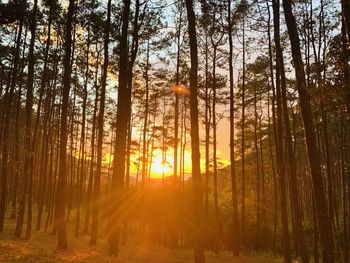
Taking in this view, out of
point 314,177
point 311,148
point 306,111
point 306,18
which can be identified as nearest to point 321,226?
point 314,177

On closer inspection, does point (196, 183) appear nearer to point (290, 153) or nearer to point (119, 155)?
point (119, 155)

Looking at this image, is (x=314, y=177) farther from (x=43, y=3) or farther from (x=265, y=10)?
(x=43, y=3)

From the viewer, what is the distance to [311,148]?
984 centimetres

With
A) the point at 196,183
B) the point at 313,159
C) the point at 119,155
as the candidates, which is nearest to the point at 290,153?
the point at 313,159

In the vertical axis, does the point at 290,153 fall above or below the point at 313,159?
above

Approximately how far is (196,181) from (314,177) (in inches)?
136

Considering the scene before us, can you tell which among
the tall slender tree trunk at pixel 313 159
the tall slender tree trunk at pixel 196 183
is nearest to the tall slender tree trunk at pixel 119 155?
the tall slender tree trunk at pixel 196 183

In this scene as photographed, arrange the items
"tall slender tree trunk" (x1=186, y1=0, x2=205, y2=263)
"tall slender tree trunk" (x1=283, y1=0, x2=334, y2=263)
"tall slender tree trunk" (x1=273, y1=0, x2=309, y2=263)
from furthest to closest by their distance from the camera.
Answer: "tall slender tree trunk" (x1=273, y1=0, x2=309, y2=263) < "tall slender tree trunk" (x1=186, y1=0, x2=205, y2=263) < "tall slender tree trunk" (x1=283, y1=0, x2=334, y2=263)

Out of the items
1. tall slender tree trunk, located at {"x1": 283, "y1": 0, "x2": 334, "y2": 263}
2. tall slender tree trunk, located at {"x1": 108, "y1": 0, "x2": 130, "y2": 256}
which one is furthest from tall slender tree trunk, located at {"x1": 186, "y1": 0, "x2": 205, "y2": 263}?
tall slender tree trunk, located at {"x1": 108, "y1": 0, "x2": 130, "y2": 256}

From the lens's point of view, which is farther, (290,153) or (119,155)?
(290,153)

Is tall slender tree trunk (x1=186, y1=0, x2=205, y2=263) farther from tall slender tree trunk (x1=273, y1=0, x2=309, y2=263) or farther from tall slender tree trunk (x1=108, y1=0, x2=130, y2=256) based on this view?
tall slender tree trunk (x1=273, y1=0, x2=309, y2=263)

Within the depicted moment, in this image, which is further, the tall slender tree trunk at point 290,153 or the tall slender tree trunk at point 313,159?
the tall slender tree trunk at point 290,153

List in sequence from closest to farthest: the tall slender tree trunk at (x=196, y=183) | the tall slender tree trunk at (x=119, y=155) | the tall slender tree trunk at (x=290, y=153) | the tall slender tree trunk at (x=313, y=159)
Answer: the tall slender tree trunk at (x=313, y=159) → the tall slender tree trunk at (x=196, y=183) → the tall slender tree trunk at (x=119, y=155) → the tall slender tree trunk at (x=290, y=153)

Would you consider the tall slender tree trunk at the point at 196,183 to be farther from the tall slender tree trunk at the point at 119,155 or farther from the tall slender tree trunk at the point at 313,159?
the tall slender tree trunk at the point at 119,155
